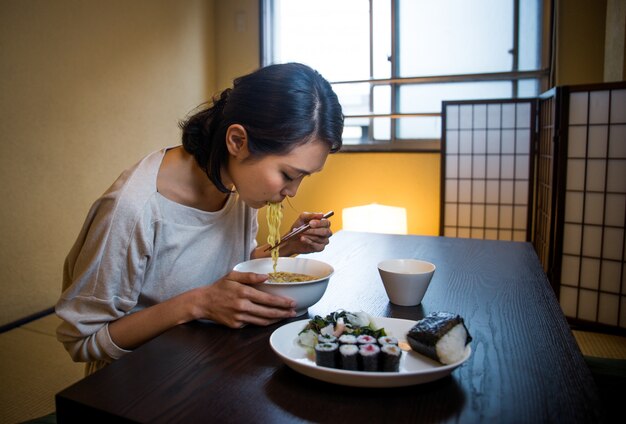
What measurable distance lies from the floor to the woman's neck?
1.29 metres

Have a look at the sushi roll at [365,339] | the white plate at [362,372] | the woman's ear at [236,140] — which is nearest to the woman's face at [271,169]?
the woman's ear at [236,140]

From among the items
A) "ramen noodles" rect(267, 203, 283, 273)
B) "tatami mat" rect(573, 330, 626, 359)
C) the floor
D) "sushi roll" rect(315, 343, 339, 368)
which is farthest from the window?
"sushi roll" rect(315, 343, 339, 368)

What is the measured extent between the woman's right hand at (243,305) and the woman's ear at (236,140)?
0.32 meters

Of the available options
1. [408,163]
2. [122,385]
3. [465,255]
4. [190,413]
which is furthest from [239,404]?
[408,163]

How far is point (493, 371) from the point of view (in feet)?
2.56

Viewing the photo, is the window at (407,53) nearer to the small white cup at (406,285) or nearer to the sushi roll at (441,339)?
the small white cup at (406,285)

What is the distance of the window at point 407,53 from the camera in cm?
390

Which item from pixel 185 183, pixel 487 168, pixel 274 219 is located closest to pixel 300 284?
pixel 274 219

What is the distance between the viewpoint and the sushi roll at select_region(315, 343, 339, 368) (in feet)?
2.44

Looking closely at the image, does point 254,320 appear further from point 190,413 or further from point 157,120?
point 157,120

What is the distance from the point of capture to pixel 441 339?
0.76 metres

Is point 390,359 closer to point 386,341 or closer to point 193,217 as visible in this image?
point 386,341

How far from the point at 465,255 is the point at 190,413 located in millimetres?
1204

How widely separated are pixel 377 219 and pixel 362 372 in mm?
3490
